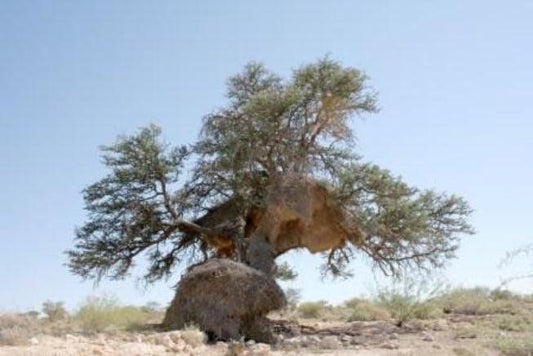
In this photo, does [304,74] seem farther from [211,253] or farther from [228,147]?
[211,253]

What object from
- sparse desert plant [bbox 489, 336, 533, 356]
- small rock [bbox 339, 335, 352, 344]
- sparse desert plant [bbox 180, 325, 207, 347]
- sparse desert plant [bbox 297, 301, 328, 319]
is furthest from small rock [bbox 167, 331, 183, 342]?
sparse desert plant [bbox 297, 301, 328, 319]

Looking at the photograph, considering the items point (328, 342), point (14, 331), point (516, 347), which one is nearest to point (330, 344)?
point (328, 342)

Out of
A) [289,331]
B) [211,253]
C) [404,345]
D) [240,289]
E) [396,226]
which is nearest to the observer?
[404,345]

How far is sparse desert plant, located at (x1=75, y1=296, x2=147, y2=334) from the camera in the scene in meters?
19.0

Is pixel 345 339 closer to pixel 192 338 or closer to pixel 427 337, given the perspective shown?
pixel 427 337

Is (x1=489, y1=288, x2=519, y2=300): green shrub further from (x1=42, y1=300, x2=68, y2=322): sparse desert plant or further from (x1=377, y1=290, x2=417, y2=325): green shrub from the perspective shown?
(x1=42, y1=300, x2=68, y2=322): sparse desert plant

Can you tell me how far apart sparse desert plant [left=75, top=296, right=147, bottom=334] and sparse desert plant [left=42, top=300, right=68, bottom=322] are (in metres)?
4.17

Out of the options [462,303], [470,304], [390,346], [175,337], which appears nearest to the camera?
A: [175,337]

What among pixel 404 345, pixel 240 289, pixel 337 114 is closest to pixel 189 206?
pixel 337 114

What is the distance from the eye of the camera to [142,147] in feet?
80.1

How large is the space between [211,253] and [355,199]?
262 inches

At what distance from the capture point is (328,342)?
15.4 m

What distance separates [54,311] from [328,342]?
15.1 metres

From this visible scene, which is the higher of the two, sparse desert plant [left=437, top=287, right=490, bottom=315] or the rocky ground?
sparse desert plant [left=437, top=287, right=490, bottom=315]
